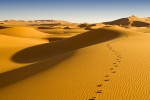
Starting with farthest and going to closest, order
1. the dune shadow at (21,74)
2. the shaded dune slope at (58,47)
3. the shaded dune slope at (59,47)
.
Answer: the shaded dune slope at (59,47), the shaded dune slope at (58,47), the dune shadow at (21,74)

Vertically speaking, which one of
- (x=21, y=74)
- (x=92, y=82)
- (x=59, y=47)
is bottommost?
(x=59, y=47)

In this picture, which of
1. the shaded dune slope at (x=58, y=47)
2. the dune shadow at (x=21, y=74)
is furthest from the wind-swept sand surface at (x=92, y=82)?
the shaded dune slope at (x=58, y=47)

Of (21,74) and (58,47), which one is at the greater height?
(21,74)

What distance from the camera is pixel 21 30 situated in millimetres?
57688

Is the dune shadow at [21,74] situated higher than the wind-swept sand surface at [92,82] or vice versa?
the wind-swept sand surface at [92,82]

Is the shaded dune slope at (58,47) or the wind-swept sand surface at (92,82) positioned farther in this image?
the shaded dune slope at (58,47)

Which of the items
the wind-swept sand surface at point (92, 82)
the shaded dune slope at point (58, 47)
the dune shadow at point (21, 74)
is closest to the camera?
the wind-swept sand surface at point (92, 82)

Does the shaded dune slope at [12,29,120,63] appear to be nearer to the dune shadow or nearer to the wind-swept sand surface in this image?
the dune shadow

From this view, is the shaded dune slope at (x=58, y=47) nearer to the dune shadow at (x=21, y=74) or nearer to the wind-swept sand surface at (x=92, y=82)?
the dune shadow at (x=21, y=74)

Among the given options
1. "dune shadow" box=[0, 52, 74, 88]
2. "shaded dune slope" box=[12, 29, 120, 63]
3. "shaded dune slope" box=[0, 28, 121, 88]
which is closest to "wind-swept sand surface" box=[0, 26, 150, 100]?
"dune shadow" box=[0, 52, 74, 88]

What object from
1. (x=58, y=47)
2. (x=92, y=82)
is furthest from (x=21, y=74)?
(x=58, y=47)

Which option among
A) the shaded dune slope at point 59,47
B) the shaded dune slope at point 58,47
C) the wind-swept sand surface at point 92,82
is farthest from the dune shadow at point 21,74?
the shaded dune slope at point 59,47

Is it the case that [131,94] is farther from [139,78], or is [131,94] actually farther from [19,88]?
[19,88]

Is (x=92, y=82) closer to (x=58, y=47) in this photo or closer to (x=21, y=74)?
(x=21, y=74)
